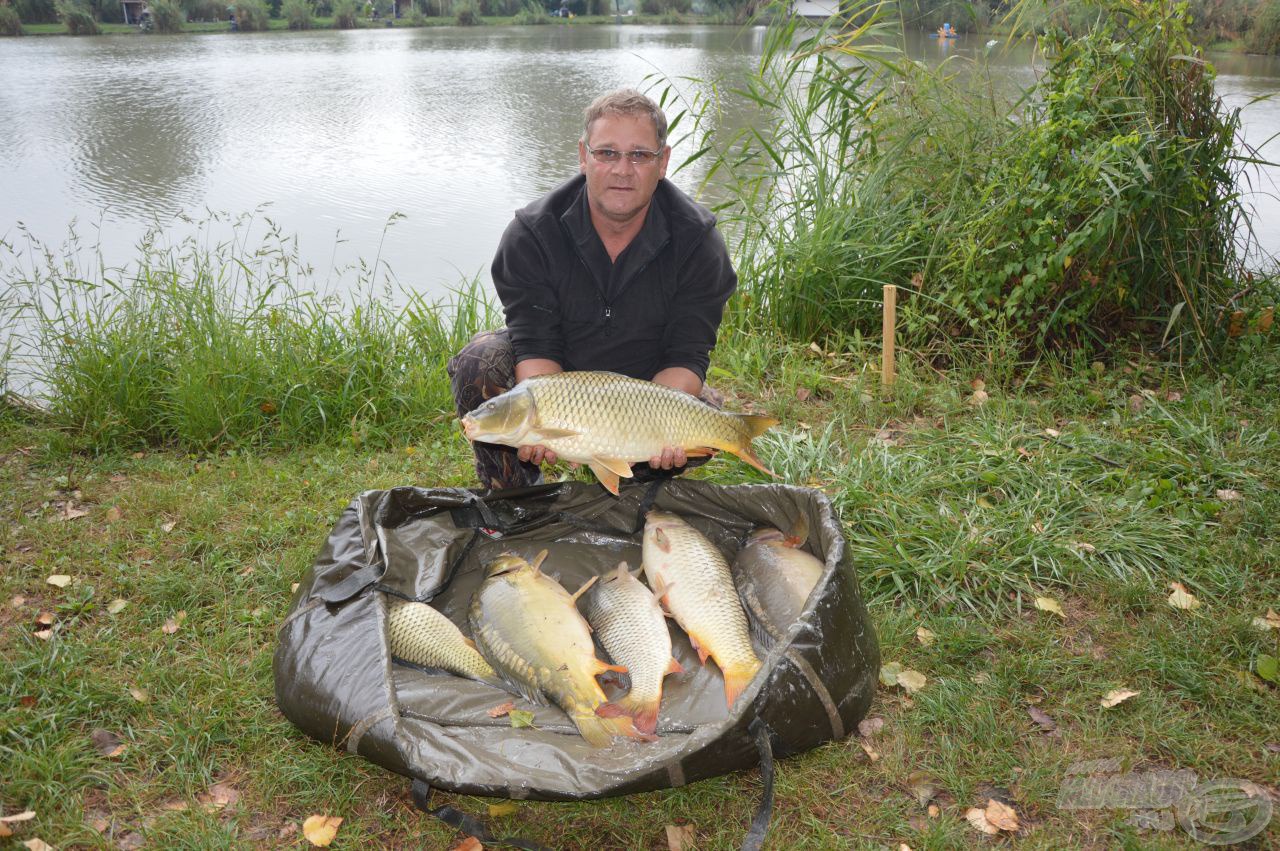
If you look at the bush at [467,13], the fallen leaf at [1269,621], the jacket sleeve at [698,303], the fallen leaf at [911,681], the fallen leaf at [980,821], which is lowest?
the fallen leaf at [980,821]

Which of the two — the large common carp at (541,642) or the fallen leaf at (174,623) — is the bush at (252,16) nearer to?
the fallen leaf at (174,623)

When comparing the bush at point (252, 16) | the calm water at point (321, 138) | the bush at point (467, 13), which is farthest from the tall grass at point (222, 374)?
the bush at point (467, 13)

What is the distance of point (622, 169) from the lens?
222 centimetres

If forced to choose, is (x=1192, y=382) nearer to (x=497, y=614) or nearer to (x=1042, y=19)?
(x=1042, y=19)

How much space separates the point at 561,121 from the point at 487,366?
244 inches

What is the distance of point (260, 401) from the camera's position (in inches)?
133

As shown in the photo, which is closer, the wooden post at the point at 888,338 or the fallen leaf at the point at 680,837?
the fallen leaf at the point at 680,837

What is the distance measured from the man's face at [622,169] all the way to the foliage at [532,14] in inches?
793

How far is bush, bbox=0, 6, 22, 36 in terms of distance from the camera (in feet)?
37.0

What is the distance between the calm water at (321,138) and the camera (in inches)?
221

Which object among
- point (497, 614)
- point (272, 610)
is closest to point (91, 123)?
point (272, 610)

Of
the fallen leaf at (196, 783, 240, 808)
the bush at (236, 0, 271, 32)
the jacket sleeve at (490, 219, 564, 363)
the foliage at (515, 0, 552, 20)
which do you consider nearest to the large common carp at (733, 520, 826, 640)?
the jacket sleeve at (490, 219, 564, 363)

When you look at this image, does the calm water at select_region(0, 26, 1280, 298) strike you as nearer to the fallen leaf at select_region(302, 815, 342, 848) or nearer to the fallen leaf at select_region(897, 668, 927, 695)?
the fallen leaf at select_region(897, 668, 927, 695)
